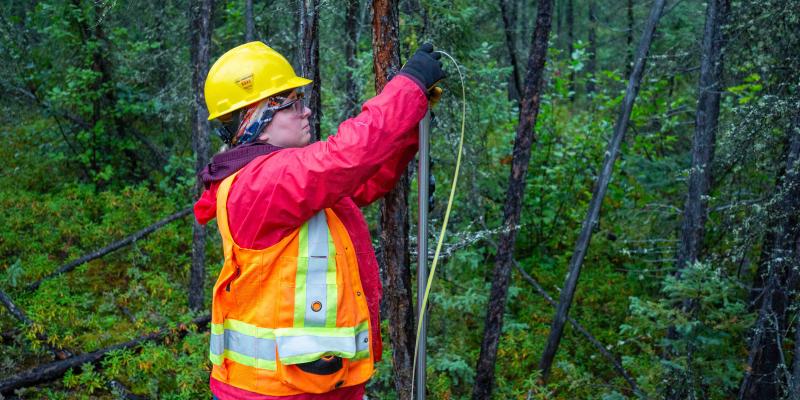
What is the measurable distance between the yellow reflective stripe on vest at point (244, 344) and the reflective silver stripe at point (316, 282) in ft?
0.64

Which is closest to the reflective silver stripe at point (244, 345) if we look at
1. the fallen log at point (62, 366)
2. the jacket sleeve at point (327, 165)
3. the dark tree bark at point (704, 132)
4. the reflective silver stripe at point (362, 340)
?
the reflective silver stripe at point (362, 340)

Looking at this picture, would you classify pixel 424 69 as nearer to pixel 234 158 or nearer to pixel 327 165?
pixel 327 165

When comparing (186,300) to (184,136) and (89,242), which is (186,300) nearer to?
(89,242)

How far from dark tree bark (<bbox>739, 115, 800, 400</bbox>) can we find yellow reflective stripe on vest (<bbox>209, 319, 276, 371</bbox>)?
13.0 feet

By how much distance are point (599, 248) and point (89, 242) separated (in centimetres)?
806

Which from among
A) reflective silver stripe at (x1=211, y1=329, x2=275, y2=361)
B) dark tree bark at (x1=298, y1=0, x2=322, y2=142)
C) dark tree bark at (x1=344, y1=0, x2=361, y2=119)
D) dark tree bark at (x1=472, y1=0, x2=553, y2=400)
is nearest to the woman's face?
reflective silver stripe at (x1=211, y1=329, x2=275, y2=361)

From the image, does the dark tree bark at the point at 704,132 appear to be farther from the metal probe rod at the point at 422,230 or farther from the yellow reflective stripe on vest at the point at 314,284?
the yellow reflective stripe on vest at the point at 314,284

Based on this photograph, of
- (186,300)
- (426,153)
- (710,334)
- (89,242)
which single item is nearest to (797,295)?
(710,334)

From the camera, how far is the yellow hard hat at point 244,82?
9.24ft

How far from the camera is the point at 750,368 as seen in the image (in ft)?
20.3

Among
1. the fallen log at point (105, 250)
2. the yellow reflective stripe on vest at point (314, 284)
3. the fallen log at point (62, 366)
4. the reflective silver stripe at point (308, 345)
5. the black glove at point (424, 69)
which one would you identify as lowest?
the fallen log at point (62, 366)

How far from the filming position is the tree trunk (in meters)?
3.45

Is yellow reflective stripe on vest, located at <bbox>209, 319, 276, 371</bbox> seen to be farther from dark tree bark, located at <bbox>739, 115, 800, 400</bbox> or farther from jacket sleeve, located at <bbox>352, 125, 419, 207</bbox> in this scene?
dark tree bark, located at <bbox>739, 115, 800, 400</bbox>

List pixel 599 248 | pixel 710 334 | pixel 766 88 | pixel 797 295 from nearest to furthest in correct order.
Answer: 1. pixel 797 295
2. pixel 710 334
3. pixel 766 88
4. pixel 599 248
